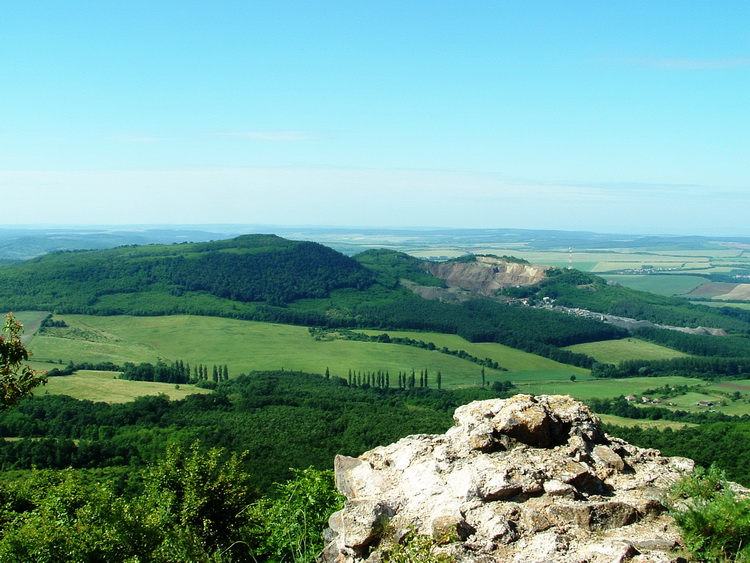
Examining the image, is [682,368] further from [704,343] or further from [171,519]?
[171,519]

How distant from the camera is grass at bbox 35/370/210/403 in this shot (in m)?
104

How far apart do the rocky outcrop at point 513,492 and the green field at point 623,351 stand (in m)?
158

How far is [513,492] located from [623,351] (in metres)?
178

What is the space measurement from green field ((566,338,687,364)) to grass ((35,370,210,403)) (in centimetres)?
11154

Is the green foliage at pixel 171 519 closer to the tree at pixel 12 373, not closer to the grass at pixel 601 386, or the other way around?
the tree at pixel 12 373

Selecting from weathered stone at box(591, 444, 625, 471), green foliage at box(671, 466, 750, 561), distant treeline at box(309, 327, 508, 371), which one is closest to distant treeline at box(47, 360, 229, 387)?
distant treeline at box(309, 327, 508, 371)

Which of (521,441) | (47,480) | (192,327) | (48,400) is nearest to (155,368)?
(48,400)

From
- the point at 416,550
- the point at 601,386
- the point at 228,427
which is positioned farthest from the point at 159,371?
the point at 416,550

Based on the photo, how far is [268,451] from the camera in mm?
68188

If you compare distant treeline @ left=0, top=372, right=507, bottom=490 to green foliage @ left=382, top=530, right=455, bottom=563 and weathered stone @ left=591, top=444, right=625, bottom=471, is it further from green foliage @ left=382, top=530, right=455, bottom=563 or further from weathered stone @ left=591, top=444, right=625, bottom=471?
green foliage @ left=382, top=530, right=455, bottom=563

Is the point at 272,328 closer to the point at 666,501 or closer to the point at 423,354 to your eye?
the point at 423,354

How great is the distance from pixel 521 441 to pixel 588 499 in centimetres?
312

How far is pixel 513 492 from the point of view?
55.2ft

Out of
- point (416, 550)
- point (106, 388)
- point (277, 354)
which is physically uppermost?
point (416, 550)
